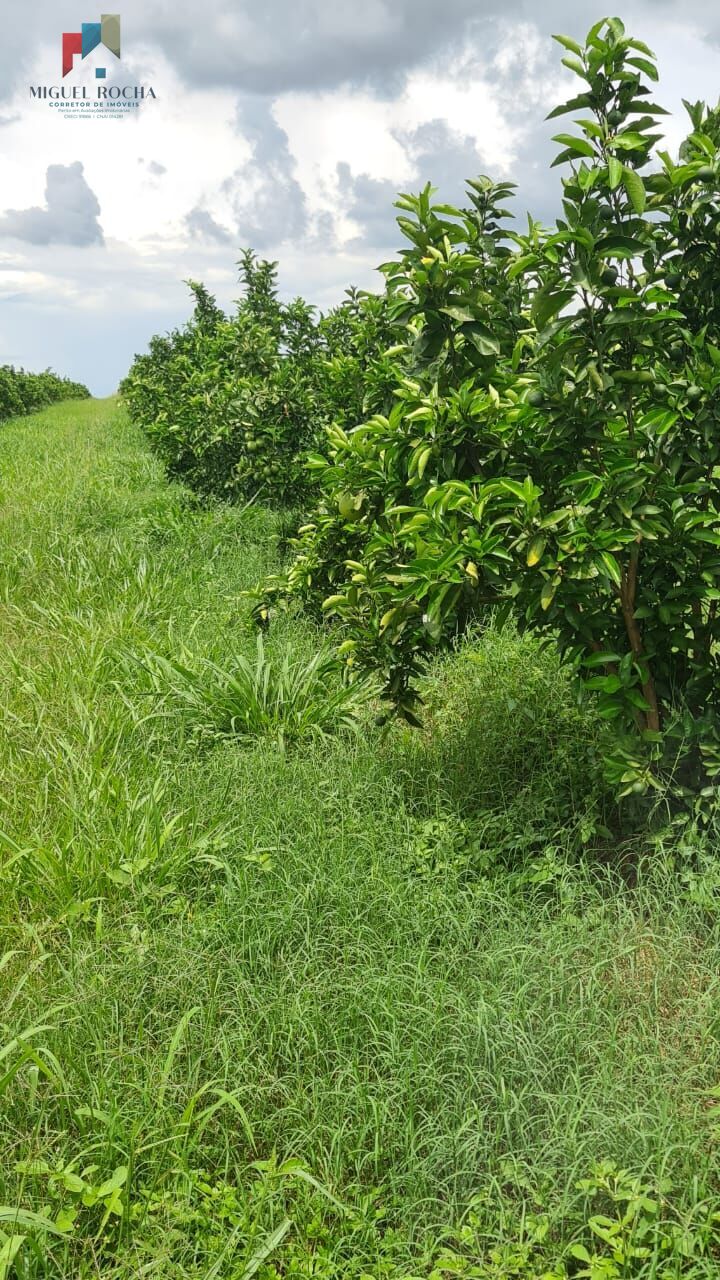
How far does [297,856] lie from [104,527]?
4.67 metres

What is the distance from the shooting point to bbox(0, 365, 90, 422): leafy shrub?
23114mm

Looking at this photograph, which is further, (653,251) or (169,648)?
(169,648)

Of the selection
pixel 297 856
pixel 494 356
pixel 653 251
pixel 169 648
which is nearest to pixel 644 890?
pixel 297 856

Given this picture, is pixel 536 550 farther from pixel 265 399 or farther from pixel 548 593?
pixel 265 399

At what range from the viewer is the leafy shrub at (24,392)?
23114mm

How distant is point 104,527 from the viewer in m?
7.16

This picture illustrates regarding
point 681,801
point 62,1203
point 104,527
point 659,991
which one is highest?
point 104,527

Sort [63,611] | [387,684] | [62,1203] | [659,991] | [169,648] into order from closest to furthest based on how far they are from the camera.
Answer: [62,1203] < [659,991] < [387,684] < [169,648] < [63,611]

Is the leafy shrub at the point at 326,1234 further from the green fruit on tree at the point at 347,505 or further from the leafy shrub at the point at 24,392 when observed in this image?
the leafy shrub at the point at 24,392

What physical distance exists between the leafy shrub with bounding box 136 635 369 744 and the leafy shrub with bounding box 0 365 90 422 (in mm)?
20583

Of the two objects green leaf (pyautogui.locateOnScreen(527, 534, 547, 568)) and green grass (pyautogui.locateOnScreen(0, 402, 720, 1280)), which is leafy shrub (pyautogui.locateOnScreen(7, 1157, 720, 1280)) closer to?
green grass (pyautogui.locateOnScreen(0, 402, 720, 1280))

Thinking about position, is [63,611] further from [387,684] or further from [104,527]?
[387,684]

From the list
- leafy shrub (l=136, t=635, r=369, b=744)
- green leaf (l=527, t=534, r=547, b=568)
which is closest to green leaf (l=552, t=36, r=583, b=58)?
green leaf (l=527, t=534, r=547, b=568)

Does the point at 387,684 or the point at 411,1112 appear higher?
the point at 387,684
